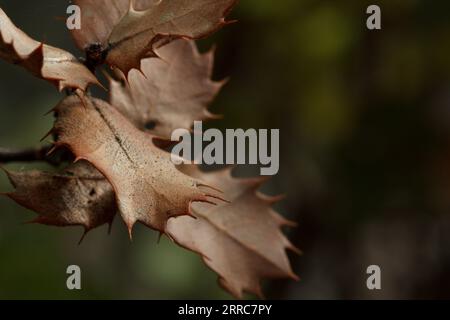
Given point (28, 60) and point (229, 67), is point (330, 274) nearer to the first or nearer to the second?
point (229, 67)

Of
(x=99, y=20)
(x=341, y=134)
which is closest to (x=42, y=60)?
(x=99, y=20)

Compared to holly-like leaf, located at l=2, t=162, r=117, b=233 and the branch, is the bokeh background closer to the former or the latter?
the branch

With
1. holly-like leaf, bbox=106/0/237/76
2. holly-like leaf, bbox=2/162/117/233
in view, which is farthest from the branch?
holly-like leaf, bbox=106/0/237/76

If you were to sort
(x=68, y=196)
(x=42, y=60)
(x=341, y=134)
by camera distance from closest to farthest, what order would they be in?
1. (x=42, y=60)
2. (x=68, y=196)
3. (x=341, y=134)

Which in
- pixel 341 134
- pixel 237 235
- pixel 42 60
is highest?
pixel 341 134

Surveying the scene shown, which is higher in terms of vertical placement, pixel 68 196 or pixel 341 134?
pixel 341 134

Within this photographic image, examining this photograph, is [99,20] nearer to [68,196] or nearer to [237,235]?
[68,196]
